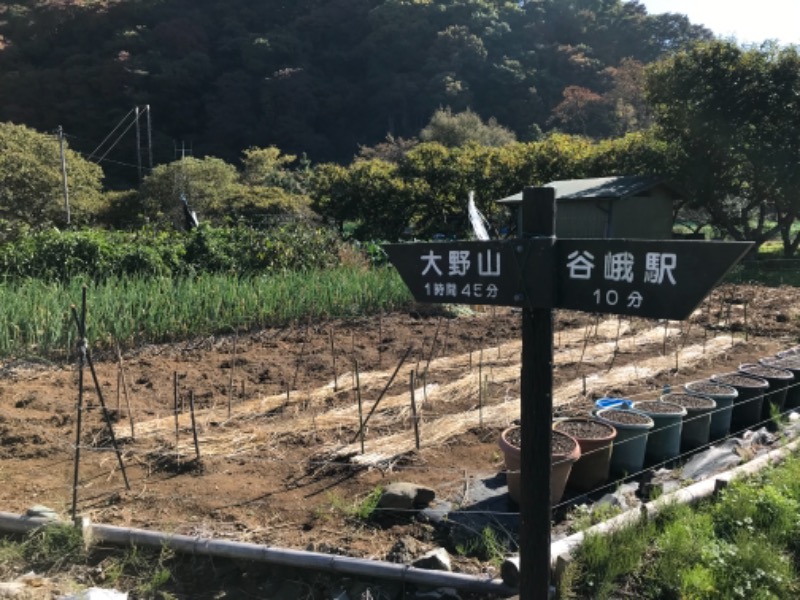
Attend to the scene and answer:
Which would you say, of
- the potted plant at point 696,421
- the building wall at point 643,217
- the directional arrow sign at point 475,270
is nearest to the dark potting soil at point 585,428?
the potted plant at point 696,421

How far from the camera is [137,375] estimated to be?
19.1ft

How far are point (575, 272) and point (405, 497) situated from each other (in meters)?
1.71

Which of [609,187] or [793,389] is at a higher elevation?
[609,187]

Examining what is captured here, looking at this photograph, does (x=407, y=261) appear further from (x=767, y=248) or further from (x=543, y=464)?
(x=767, y=248)

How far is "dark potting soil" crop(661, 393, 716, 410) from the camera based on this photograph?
4.07 meters

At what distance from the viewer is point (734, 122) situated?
574 inches

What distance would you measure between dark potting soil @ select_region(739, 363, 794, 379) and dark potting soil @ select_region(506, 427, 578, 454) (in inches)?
92.6

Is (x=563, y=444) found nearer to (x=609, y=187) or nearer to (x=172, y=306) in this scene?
(x=172, y=306)

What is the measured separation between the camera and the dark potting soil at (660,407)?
388 cm

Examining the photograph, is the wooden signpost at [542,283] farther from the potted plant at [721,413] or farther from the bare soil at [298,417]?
the potted plant at [721,413]

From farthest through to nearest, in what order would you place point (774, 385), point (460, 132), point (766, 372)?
point (460, 132) → point (766, 372) → point (774, 385)

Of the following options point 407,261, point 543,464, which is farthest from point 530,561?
point 407,261

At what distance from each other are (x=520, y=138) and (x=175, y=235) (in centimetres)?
2640

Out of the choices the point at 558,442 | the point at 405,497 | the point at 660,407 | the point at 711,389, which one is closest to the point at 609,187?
the point at 711,389
